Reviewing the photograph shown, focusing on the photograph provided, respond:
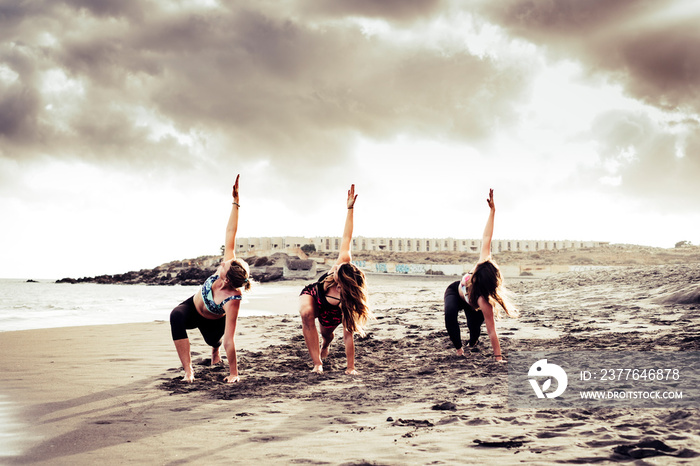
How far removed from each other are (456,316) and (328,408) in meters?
2.71

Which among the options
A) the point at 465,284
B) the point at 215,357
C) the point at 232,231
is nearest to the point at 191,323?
the point at 215,357

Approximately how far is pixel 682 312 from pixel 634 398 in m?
5.47

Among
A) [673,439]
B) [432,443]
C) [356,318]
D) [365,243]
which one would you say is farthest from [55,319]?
[365,243]

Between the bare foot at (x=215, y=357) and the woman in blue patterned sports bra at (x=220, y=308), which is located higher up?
the woman in blue patterned sports bra at (x=220, y=308)

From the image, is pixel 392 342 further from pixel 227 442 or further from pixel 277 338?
pixel 227 442

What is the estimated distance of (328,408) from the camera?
4.12 meters

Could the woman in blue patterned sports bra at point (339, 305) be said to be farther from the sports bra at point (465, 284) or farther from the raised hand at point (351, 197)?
the sports bra at point (465, 284)

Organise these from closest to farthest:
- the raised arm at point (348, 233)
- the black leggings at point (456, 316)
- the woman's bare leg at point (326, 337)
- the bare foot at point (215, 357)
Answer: the raised arm at point (348, 233) < the woman's bare leg at point (326, 337) < the bare foot at point (215, 357) < the black leggings at point (456, 316)

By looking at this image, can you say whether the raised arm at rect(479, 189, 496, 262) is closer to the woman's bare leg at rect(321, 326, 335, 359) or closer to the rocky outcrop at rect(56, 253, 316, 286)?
the woman's bare leg at rect(321, 326, 335, 359)

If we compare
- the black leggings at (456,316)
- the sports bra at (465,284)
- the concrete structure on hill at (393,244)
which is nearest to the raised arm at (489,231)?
the sports bra at (465,284)

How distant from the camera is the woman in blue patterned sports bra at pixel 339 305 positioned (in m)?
5.52

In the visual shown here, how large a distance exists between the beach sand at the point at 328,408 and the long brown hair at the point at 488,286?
71 cm

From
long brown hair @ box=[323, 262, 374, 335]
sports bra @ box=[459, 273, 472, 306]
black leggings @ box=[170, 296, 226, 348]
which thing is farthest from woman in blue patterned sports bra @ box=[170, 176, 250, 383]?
sports bra @ box=[459, 273, 472, 306]

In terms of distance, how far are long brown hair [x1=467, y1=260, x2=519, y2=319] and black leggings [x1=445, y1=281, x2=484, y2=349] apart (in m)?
0.28
